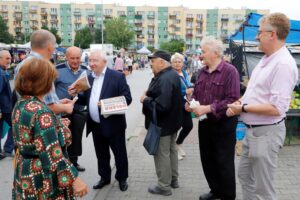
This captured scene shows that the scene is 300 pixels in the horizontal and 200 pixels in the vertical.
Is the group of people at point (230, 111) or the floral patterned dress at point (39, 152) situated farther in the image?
the group of people at point (230, 111)

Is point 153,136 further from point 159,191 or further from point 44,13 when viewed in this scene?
point 44,13

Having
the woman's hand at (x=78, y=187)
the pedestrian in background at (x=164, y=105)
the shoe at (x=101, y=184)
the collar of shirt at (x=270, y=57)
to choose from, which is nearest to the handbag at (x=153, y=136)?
the pedestrian in background at (x=164, y=105)

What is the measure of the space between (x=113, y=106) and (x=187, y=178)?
1.71m

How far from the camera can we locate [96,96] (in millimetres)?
3971

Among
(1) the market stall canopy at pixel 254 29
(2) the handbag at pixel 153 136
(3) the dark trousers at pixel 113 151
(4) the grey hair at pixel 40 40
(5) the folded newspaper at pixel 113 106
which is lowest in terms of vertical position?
(3) the dark trousers at pixel 113 151

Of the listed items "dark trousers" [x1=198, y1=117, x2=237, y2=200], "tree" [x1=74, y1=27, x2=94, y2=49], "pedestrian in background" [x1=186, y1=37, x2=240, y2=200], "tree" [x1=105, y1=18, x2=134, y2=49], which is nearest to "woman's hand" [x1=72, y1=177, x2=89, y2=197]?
"pedestrian in background" [x1=186, y1=37, x2=240, y2=200]

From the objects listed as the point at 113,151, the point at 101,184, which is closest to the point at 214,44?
the point at 113,151

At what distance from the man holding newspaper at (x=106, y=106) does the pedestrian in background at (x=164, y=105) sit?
383 mm

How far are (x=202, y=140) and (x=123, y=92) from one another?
4.02 ft

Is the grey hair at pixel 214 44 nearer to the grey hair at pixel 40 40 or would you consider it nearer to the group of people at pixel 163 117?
the group of people at pixel 163 117

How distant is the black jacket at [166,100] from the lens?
3590mm

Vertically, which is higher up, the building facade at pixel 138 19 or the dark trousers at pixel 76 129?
the building facade at pixel 138 19

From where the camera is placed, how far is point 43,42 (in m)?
3.04

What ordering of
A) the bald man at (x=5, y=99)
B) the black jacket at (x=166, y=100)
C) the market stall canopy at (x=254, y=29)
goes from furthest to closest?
1. the market stall canopy at (x=254, y=29)
2. the bald man at (x=5, y=99)
3. the black jacket at (x=166, y=100)
